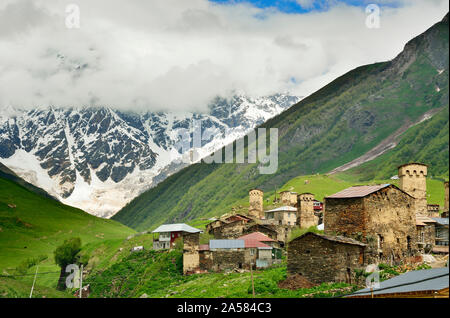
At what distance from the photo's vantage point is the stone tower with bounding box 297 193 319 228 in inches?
2917

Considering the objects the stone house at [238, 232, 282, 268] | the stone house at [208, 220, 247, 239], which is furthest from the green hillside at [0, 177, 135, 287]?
the stone house at [238, 232, 282, 268]

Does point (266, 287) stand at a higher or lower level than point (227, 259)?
lower

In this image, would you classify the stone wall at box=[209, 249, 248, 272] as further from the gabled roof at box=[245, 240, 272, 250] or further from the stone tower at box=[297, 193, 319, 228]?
the stone tower at box=[297, 193, 319, 228]

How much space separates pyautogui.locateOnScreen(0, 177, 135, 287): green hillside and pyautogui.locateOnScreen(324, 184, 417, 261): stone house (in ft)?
164

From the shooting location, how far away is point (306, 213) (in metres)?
76.2

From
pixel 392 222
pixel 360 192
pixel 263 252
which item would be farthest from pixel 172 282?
pixel 392 222

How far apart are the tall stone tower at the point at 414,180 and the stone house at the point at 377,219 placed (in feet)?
93.2

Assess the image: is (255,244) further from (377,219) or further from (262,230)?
(377,219)

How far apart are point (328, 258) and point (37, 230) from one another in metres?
96.8

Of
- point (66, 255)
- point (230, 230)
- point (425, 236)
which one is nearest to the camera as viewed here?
point (425, 236)

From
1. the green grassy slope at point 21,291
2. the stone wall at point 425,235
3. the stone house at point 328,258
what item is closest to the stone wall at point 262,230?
the green grassy slope at point 21,291

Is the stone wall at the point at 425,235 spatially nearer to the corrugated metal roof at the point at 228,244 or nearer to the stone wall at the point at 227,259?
the stone wall at the point at 227,259

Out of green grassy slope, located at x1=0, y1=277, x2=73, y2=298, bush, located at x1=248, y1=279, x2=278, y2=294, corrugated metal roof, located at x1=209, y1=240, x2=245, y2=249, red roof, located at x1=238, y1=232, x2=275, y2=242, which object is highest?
red roof, located at x1=238, y1=232, x2=275, y2=242
